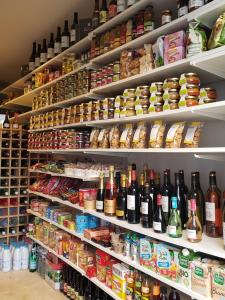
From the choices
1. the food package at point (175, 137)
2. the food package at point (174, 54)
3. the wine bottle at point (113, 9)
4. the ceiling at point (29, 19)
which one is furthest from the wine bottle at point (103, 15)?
the food package at point (175, 137)

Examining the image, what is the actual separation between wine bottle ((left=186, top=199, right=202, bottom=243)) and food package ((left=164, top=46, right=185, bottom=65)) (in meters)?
0.79

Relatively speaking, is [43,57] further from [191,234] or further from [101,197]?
[191,234]

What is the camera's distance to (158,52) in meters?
1.60

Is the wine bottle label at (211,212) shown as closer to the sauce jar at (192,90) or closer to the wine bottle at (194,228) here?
the wine bottle at (194,228)

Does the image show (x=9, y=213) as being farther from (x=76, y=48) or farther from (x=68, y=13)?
(x=68, y=13)

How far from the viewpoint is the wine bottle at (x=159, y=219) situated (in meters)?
1.49

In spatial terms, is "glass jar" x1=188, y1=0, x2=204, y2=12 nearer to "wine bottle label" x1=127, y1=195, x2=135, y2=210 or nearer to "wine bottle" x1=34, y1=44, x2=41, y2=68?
"wine bottle label" x1=127, y1=195, x2=135, y2=210

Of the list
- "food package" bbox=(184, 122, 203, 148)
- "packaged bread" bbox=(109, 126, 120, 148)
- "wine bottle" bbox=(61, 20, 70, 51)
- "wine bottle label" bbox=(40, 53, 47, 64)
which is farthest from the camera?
"wine bottle label" bbox=(40, 53, 47, 64)

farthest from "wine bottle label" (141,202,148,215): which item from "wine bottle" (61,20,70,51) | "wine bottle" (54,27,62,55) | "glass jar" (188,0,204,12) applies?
"wine bottle" (54,27,62,55)

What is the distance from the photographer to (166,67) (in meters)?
1.50

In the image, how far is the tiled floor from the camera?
2465 mm

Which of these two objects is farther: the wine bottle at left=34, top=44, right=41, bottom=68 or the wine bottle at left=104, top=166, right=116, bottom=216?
the wine bottle at left=34, top=44, right=41, bottom=68

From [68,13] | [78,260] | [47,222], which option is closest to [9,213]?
[47,222]

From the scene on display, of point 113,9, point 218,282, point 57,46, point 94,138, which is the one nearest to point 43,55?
point 57,46
